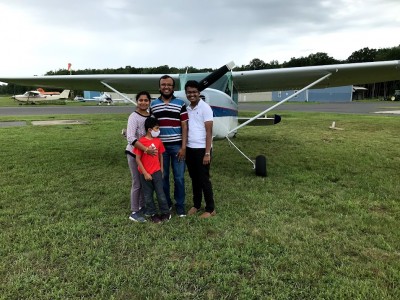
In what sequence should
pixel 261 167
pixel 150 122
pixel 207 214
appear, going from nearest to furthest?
pixel 150 122, pixel 207 214, pixel 261 167

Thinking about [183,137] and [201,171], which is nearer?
[183,137]

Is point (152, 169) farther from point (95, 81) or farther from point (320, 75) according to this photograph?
point (95, 81)

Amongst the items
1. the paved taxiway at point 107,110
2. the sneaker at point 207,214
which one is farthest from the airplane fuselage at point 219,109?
the paved taxiway at point 107,110

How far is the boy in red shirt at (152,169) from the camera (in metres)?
3.78

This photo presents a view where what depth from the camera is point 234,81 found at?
7.38 metres

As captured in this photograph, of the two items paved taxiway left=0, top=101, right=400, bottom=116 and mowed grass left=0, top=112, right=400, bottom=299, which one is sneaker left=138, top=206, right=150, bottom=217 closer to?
mowed grass left=0, top=112, right=400, bottom=299

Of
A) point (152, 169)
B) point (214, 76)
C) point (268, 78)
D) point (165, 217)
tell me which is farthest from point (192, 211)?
point (268, 78)

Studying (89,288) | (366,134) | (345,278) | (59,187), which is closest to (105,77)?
(59,187)

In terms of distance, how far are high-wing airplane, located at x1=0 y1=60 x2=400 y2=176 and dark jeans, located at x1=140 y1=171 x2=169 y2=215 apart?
1.40 meters

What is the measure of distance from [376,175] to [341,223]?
2.83m

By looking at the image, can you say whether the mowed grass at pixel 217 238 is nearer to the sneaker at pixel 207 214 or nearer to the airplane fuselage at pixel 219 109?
the sneaker at pixel 207 214

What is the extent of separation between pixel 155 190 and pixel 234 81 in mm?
4257

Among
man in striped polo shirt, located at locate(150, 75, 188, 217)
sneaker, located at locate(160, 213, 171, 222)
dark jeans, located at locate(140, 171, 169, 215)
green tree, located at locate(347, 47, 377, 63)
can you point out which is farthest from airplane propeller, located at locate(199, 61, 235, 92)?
green tree, located at locate(347, 47, 377, 63)

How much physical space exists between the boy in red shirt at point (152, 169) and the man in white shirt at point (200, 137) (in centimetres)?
41
